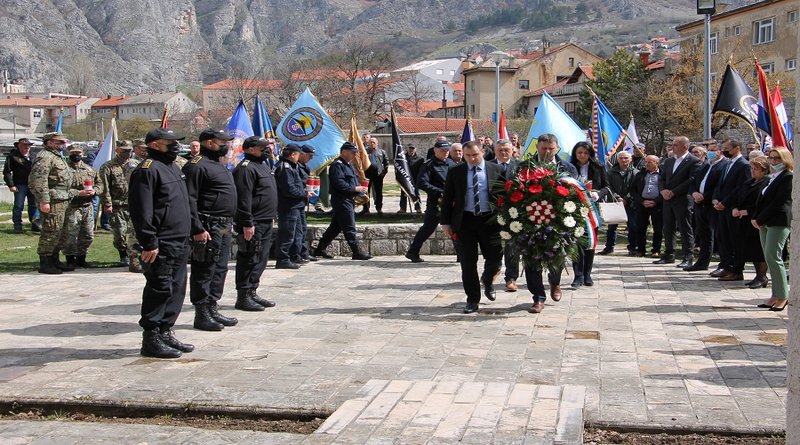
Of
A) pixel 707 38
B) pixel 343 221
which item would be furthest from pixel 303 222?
pixel 707 38

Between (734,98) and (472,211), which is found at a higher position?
(734,98)

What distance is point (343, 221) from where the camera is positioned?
13.9m

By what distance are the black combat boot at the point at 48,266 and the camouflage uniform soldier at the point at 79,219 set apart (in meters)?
0.31

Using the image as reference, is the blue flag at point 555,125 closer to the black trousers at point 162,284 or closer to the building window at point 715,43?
the black trousers at point 162,284

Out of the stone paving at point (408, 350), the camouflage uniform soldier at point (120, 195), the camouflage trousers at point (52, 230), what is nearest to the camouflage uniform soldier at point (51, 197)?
the camouflage trousers at point (52, 230)

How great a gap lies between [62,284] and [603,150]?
1123cm

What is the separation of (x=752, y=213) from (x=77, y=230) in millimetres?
9331

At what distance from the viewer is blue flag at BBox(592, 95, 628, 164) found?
18078mm

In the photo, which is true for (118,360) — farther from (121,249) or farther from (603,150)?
(603,150)

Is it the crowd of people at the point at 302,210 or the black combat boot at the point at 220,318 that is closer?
the crowd of people at the point at 302,210

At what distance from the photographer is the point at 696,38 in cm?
5478

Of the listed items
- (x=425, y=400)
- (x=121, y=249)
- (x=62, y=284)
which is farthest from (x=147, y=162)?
(x=121, y=249)

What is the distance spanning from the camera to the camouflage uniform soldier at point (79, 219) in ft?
41.6

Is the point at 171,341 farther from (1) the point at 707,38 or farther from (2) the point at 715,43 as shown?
(2) the point at 715,43
